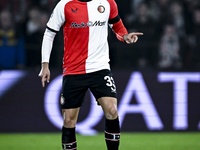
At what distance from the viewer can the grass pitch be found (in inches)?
209

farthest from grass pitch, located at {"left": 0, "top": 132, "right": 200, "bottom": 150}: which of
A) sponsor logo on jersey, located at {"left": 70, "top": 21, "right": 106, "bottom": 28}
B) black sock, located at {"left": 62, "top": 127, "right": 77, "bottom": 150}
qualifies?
sponsor logo on jersey, located at {"left": 70, "top": 21, "right": 106, "bottom": 28}

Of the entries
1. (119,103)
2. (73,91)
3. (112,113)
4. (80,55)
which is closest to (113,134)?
(112,113)

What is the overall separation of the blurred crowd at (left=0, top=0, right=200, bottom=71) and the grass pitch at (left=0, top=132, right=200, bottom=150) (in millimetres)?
1392

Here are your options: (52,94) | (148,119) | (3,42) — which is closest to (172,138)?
(148,119)

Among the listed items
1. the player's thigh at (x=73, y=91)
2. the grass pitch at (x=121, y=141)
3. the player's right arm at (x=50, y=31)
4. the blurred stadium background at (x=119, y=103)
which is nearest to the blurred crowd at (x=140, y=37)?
the blurred stadium background at (x=119, y=103)

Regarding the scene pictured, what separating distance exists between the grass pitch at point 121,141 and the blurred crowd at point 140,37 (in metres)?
1.39

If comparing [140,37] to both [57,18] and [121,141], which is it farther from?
[57,18]

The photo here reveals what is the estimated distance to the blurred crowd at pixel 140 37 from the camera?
7293 millimetres

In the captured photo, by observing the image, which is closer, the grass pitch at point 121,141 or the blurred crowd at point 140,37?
the grass pitch at point 121,141

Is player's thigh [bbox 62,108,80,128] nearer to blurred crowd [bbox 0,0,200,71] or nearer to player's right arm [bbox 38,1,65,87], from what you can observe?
player's right arm [bbox 38,1,65,87]

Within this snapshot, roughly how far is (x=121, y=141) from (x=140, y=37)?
284cm

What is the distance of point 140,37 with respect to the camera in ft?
25.8

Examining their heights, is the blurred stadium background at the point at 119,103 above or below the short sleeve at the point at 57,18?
below

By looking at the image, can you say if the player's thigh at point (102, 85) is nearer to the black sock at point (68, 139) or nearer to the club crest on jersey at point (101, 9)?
the black sock at point (68, 139)
